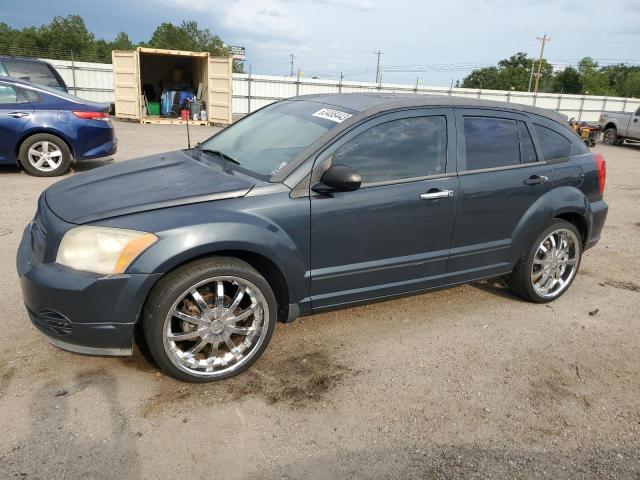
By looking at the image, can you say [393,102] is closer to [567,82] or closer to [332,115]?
[332,115]

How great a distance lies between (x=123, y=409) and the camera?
2756 mm

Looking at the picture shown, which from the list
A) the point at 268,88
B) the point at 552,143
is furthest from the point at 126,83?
the point at 552,143

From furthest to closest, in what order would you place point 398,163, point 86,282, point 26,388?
point 398,163, point 26,388, point 86,282

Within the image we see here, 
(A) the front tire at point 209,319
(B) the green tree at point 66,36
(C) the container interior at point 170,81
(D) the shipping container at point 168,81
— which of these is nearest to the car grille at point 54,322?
(A) the front tire at point 209,319

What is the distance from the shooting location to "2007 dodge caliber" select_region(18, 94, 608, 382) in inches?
108

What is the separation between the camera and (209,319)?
296 centimetres

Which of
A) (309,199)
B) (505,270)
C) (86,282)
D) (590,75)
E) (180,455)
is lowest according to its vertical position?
(180,455)

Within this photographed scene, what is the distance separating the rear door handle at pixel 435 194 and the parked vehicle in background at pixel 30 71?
9.73 m

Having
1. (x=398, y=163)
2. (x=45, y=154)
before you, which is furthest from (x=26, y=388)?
(x=45, y=154)

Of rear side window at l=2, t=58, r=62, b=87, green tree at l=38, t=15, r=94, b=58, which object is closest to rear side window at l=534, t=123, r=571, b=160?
rear side window at l=2, t=58, r=62, b=87

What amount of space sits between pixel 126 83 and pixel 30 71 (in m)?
7.50

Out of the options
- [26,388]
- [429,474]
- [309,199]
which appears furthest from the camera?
[309,199]

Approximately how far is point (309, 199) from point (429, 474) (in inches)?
64.3

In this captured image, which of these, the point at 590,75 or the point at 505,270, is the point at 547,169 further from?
the point at 590,75
